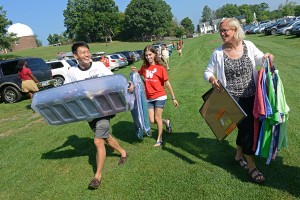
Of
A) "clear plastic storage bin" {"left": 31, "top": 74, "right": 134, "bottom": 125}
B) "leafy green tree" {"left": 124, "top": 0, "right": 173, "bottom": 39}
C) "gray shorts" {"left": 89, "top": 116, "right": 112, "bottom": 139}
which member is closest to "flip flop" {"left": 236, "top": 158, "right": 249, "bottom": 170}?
"clear plastic storage bin" {"left": 31, "top": 74, "right": 134, "bottom": 125}

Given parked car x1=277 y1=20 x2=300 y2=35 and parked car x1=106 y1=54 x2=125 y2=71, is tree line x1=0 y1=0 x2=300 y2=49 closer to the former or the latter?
parked car x1=277 y1=20 x2=300 y2=35

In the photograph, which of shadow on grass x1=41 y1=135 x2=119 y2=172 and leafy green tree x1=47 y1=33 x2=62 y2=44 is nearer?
shadow on grass x1=41 y1=135 x2=119 y2=172

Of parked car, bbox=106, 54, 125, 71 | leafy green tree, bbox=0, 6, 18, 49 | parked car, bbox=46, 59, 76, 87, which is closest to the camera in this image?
parked car, bbox=46, 59, 76, 87

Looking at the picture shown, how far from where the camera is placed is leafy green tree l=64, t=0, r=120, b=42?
97.5m

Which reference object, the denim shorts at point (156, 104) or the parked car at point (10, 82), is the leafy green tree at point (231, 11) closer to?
the parked car at point (10, 82)

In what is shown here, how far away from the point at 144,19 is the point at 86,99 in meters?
95.3

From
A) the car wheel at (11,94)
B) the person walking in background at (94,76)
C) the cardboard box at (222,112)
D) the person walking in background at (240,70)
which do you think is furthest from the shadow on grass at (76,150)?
the car wheel at (11,94)

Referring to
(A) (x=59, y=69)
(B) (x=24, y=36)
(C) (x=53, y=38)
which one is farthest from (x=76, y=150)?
(C) (x=53, y=38)

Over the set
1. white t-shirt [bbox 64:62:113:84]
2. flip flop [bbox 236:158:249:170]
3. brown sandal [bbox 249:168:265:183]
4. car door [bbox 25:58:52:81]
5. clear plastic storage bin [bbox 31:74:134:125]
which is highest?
white t-shirt [bbox 64:62:113:84]

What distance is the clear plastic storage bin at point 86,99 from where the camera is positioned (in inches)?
158

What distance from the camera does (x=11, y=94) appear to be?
13156 millimetres

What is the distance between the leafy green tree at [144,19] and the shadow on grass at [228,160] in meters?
93.2

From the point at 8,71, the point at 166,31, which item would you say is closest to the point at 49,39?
the point at 166,31

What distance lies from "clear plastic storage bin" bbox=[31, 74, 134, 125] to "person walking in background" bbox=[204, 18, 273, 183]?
120 centimetres
